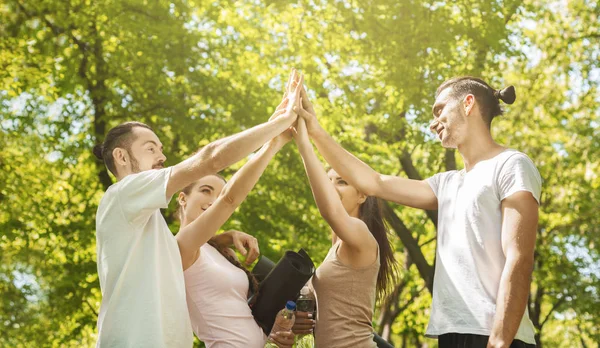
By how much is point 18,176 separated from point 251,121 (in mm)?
4385

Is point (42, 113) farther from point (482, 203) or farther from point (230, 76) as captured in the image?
point (482, 203)

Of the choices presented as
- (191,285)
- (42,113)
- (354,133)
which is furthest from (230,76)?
(191,285)

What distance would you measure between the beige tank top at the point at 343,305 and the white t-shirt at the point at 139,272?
2.76 ft

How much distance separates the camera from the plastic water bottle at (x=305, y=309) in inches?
159

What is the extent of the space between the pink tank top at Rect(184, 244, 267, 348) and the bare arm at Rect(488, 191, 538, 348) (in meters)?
1.37

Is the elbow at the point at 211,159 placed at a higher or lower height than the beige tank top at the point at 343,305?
higher

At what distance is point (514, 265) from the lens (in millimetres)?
3230

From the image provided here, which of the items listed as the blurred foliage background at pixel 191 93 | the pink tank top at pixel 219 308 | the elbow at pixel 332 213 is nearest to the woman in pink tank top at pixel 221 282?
the pink tank top at pixel 219 308

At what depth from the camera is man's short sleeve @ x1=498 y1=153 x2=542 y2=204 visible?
335 centimetres

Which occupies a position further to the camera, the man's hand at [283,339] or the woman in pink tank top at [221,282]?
the man's hand at [283,339]

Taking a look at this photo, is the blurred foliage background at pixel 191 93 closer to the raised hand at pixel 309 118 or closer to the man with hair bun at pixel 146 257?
the raised hand at pixel 309 118

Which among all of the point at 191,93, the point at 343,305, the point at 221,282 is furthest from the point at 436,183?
the point at 191,93

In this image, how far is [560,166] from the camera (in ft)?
61.5

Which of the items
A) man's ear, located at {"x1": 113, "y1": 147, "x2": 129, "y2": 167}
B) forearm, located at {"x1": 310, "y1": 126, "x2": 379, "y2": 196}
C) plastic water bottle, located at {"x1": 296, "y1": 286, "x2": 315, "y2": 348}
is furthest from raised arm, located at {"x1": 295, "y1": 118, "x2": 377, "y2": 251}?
man's ear, located at {"x1": 113, "y1": 147, "x2": 129, "y2": 167}
